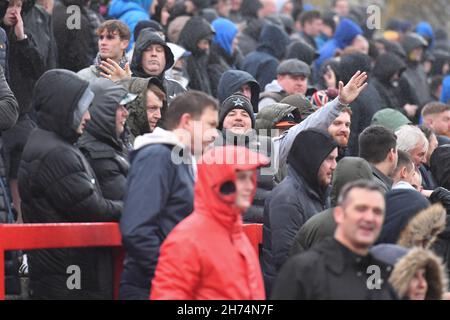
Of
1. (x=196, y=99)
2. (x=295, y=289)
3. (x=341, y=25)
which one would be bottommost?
(x=295, y=289)

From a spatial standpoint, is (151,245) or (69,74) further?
(69,74)

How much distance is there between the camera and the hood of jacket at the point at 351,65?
1548 cm

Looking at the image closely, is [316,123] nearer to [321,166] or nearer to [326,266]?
[321,166]

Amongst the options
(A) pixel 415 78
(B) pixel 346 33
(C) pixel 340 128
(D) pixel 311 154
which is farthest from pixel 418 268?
(A) pixel 415 78

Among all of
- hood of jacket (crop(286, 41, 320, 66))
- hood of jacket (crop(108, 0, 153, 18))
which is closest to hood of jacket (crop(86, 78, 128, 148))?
hood of jacket (crop(108, 0, 153, 18))

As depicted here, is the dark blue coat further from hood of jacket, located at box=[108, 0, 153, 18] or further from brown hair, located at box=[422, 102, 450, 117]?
hood of jacket, located at box=[108, 0, 153, 18]

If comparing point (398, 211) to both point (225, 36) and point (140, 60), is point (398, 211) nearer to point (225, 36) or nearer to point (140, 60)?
point (140, 60)

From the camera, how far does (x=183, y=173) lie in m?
8.09

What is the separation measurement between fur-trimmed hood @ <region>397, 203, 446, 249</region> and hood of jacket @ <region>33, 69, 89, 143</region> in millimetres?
2309

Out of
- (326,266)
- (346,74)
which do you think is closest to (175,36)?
(346,74)

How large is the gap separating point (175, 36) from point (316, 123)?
5504 millimetres

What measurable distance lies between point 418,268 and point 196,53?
7329 mm

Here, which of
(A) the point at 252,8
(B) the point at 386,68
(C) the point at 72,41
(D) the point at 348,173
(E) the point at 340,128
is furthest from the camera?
(A) the point at 252,8

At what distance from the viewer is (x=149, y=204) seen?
7777mm
